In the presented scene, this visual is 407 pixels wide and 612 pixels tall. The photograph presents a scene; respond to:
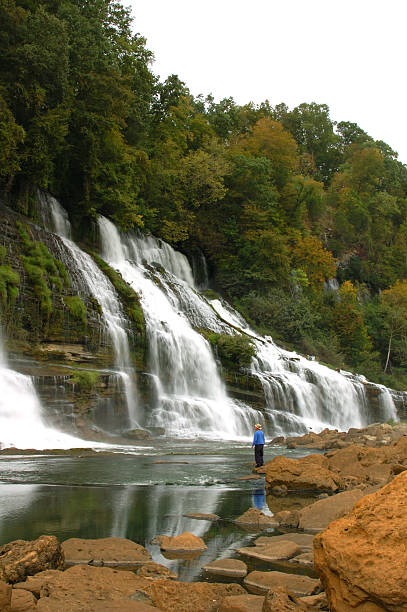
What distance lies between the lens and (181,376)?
25750 mm

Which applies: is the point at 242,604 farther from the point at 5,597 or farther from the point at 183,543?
the point at 183,543

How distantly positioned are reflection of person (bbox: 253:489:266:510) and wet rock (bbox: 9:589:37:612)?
5.34 meters

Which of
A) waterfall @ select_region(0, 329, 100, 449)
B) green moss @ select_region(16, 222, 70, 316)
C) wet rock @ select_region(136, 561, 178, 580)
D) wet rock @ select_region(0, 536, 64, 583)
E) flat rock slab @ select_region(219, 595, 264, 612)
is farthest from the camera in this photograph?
green moss @ select_region(16, 222, 70, 316)

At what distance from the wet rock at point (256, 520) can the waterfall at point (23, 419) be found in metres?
10.1

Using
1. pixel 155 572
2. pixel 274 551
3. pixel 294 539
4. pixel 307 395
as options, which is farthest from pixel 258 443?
pixel 307 395

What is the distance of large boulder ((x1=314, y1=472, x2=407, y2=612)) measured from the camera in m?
4.03

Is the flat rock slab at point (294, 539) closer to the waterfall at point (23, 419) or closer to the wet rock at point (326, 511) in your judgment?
the wet rock at point (326, 511)

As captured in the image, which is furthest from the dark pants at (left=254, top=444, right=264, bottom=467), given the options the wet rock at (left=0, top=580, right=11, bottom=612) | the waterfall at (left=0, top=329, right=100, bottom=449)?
the wet rock at (left=0, top=580, right=11, bottom=612)

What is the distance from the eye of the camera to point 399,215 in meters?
69.6

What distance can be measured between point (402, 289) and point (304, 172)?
27158 mm

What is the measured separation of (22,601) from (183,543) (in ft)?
8.60

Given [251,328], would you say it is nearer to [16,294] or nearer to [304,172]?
[16,294]

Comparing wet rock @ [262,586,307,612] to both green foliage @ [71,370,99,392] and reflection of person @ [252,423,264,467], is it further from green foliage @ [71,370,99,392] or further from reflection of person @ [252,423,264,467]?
green foliage @ [71,370,99,392]

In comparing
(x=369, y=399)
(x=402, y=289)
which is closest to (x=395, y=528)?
(x=369, y=399)
